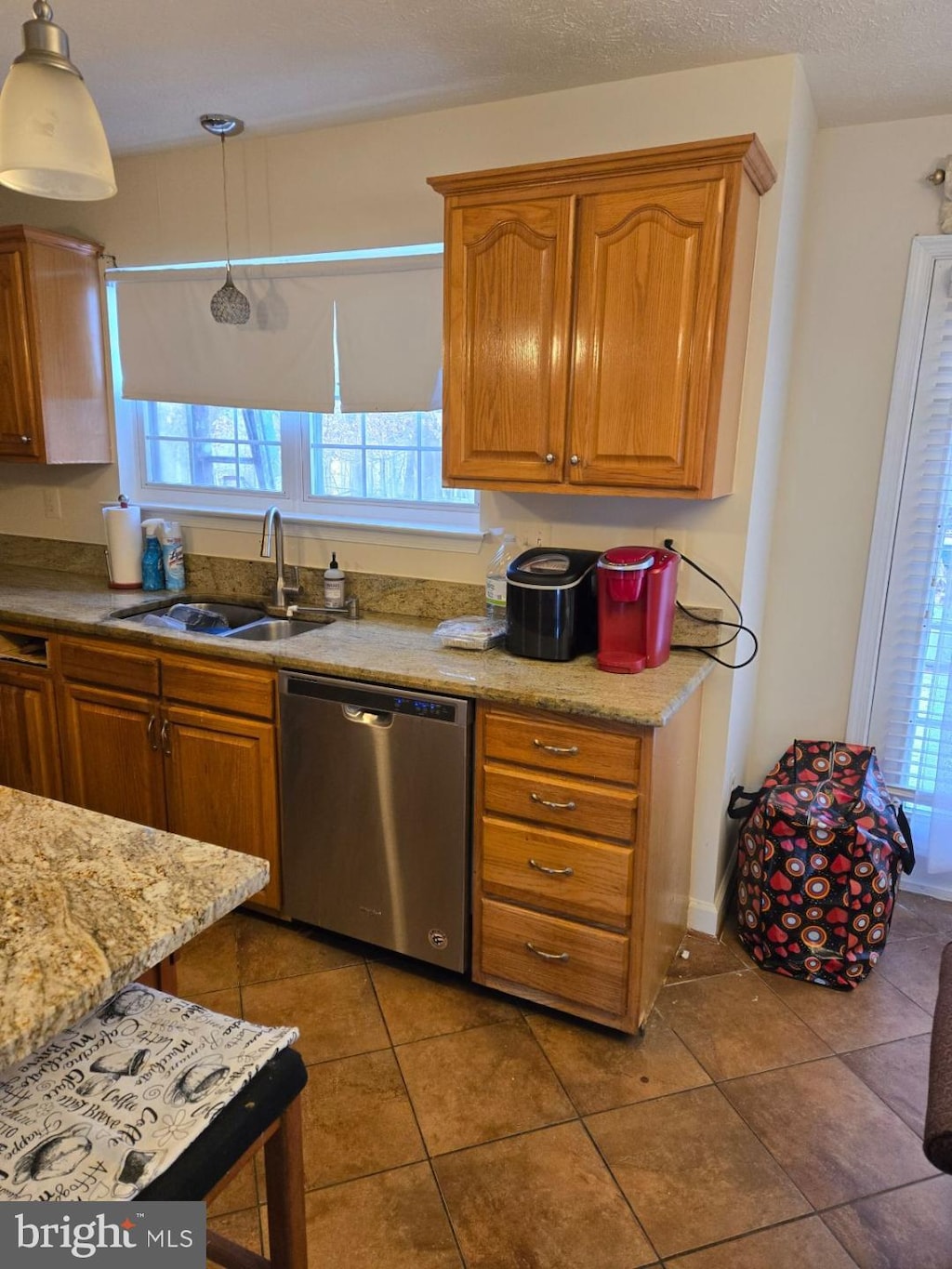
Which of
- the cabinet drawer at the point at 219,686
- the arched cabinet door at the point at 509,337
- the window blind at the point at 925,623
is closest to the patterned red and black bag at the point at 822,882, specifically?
the window blind at the point at 925,623

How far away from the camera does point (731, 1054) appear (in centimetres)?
211

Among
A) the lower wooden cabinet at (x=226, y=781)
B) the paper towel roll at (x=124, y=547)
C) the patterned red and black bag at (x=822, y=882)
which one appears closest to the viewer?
the patterned red and black bag at (x=822, y=882)

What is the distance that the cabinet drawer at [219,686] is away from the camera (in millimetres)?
2412

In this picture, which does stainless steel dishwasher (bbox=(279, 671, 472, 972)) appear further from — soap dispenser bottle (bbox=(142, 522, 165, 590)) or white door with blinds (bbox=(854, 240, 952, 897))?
white door with blinds (bbox=(854, 240, 952, 897))

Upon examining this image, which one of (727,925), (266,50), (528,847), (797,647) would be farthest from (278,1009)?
(266,50)

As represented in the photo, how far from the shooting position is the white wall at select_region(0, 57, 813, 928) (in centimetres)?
224

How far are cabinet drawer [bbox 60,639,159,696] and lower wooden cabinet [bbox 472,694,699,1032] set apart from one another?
3.77 feet

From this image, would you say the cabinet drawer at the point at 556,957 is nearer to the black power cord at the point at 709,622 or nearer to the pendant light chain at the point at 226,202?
the black power cord at the point at 709,622

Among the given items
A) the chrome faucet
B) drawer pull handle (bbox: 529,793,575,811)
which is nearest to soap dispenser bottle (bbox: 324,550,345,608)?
the chrome faucet

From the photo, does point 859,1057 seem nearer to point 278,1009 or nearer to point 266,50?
point 278,1009

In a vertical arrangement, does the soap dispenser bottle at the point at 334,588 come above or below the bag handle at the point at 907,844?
above

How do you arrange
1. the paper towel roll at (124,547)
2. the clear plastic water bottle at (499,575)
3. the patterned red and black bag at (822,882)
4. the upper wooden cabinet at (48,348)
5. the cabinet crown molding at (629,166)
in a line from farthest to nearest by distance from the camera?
the paper towel roll at (124,547), the upper wooden cabinet at (48,348), the clear plastic water bottle at (499,575), the patterned red and black bag at (822,882), the cabinet crown molding at (629,166)

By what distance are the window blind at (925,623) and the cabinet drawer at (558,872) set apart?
51.0 inches

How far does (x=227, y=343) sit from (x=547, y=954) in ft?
7.71
